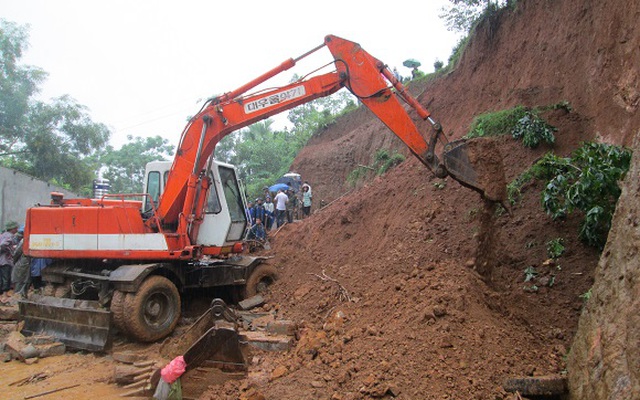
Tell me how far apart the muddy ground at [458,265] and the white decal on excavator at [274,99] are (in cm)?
294

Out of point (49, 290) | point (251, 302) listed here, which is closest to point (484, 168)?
point (251, 302)

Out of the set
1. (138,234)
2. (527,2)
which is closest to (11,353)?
(138,234)

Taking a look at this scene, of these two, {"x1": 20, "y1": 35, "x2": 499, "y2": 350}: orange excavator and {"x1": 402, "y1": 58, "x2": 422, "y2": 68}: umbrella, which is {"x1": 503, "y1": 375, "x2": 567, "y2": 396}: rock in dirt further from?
{"x1": 402, "y1": 58, "x2": 422, "y2": 68}: umbrella

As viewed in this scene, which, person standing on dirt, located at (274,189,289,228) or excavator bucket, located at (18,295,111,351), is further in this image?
person standing on dirt, located at (274,189,289,228)

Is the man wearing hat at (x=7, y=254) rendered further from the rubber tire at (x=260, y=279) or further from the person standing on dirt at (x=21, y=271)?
the rubber tire at (x=260, y=279)

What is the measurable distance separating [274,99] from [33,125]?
19216mm

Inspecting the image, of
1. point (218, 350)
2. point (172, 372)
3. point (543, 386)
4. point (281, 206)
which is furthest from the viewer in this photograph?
point (281, 206)

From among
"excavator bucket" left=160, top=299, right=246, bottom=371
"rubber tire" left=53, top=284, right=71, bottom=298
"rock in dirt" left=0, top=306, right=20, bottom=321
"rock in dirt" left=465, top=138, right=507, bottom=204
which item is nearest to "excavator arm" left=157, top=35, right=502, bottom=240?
"rock in dirt" left=465, top=138, right=507, bottom=204

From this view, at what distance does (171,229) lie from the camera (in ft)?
25.0

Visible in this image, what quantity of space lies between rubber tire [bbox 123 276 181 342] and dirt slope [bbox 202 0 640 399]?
164 cm

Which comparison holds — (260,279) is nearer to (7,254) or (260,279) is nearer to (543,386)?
(543,386)

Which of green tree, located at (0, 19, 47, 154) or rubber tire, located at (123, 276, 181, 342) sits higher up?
green tree, located at (0, 19, 47, 154)

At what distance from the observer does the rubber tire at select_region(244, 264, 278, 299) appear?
8172 mm

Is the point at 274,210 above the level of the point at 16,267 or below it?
above
